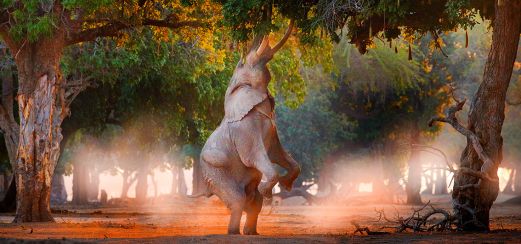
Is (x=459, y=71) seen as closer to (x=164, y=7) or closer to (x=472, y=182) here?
(x=164, y=7)

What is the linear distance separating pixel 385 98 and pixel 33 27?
2618 centimetres

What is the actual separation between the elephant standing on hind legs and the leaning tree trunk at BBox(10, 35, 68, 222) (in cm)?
651

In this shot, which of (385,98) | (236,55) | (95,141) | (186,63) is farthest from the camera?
(95,141)

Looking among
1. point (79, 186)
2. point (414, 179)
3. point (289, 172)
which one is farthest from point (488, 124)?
point (79, 186)

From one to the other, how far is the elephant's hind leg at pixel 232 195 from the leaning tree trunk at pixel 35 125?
687 cm

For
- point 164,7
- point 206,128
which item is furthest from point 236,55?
point 164,7

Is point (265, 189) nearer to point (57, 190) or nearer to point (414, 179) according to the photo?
point (414, 179)

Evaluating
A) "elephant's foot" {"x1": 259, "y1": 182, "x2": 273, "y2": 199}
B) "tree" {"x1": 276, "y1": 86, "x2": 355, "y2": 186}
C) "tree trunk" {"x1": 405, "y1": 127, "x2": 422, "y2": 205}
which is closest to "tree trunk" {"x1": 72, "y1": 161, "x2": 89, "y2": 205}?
"tree" {"x1": 276, "y1": 86, "x2": 355, "y2": 186}

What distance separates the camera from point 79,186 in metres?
52.4

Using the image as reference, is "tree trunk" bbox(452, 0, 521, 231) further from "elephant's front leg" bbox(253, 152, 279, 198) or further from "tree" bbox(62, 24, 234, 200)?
"tree" bbox(62, 24, 234, 200)

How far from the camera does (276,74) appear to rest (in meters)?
27.6

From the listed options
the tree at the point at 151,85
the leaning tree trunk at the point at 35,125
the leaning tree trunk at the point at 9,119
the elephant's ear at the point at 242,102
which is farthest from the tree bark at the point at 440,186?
the elephant's ear at the point at 242,102

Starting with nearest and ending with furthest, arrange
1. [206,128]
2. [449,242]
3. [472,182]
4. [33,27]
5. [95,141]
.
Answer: [449,242] < [472,182] < [33,27] < [206,128] < [95,141]

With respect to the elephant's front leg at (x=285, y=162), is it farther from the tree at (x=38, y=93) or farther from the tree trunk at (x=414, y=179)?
the tree trunk at (x=414, y=179)
